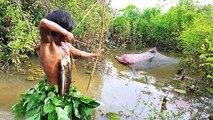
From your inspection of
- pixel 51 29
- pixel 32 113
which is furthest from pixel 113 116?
pixel 51 29

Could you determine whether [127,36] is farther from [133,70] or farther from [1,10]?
[1,10]

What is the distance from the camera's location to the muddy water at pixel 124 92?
6047mm

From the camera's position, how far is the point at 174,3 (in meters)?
11.8

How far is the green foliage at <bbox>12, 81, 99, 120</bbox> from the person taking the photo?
11.2ft

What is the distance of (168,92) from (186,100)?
18.3 inches

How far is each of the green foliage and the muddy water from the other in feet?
6.30

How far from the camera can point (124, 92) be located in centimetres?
705

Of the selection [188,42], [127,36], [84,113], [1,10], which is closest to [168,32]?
[127,36]

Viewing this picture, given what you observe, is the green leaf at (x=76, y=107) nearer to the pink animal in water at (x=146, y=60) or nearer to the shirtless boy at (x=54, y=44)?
the shirtless boy at (x=54, y=44)

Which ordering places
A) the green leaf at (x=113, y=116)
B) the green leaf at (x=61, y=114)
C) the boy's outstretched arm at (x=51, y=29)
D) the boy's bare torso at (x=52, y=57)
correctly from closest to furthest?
the boy's outstretched arm at (x=51, y=29) → the green leaf at (x=61, y=114) → the boy's bare torso at (x=52, y=57) → the green leaf at (x=113, y=116)

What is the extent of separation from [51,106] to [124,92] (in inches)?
147

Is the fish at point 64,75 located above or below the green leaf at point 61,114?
above

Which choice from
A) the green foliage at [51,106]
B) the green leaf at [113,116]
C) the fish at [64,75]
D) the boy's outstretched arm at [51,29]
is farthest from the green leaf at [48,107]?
the green leaf at [113,116]

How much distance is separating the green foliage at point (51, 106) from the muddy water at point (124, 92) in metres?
1.92
